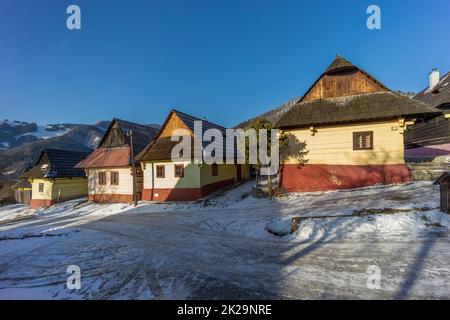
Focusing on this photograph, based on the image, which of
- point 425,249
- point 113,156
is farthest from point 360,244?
point 113,156

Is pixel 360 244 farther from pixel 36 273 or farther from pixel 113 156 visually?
pixel 113 156

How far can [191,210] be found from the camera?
15391mm

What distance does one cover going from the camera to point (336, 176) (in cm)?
1516

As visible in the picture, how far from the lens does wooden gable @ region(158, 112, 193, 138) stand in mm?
20688

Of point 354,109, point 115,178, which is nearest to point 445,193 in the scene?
point 354,109

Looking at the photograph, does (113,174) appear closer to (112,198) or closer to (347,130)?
(112,198)

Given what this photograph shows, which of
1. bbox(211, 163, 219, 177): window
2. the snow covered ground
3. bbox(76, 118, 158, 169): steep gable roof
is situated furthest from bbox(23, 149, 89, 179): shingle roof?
bbox(211, 163, 219, 177): window

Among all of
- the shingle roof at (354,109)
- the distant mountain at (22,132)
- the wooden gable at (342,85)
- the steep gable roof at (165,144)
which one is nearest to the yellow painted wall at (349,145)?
the shingle roof at (354,109)

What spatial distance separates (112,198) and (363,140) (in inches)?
827

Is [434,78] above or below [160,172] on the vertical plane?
above

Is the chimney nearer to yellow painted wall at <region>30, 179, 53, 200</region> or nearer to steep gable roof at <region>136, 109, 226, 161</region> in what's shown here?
steep gable roof at <region>136, 109, 226, 161</region>

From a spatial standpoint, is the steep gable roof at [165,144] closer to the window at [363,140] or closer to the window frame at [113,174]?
the window frame at [113,174]
